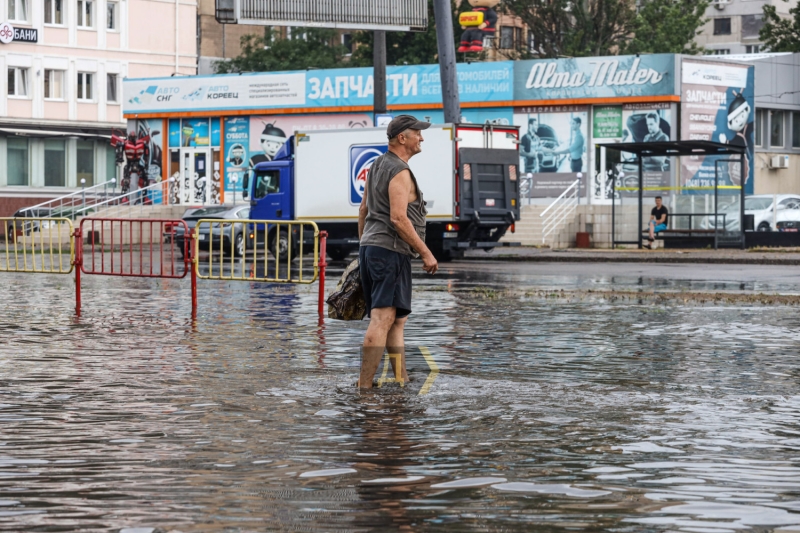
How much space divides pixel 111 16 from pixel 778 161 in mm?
32417

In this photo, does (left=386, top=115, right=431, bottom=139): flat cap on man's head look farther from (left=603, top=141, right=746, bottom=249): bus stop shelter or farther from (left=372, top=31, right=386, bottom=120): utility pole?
(left=603, top=141, right=746, bottom=249): bus stop shelter

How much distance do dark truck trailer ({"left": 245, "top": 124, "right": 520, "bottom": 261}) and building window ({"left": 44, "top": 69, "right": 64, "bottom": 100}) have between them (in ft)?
109

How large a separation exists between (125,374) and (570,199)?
34275 mm

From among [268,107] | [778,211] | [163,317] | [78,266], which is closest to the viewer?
[163,317]

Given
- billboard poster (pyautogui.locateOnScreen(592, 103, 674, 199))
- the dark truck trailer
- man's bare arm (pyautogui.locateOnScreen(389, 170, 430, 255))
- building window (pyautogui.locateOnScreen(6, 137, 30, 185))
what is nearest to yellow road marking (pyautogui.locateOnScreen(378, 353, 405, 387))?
man's bare arm (pyautogui.locateOnScreen(389, 170, 430, 255))

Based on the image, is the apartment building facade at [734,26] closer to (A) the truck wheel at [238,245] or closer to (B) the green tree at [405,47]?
(B) the green tree at [405,47]

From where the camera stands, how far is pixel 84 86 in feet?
218

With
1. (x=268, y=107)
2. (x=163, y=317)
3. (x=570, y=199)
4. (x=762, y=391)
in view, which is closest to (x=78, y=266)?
(x=163, y=317)

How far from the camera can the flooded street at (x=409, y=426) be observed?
5.68 meters

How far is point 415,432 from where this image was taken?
768cm

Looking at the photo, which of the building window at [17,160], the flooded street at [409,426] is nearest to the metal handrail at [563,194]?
the flooded street at [409,426]

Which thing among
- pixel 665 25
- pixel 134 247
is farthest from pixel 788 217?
pixel 134 247

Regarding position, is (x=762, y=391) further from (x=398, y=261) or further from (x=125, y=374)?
(x=125, y=374)

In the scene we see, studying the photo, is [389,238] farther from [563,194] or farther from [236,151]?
[236,151]
